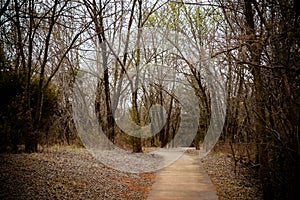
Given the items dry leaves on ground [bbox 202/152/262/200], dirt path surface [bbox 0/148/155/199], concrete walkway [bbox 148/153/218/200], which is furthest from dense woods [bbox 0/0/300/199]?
dirt path surface [bbox 0/148/155/199]

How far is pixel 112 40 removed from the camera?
12422mm

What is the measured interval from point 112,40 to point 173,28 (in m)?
3.29

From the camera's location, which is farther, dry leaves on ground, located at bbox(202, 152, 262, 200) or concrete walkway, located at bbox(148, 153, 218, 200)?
dry leaves on ground, located at bbox(202, 152, 262, 200)

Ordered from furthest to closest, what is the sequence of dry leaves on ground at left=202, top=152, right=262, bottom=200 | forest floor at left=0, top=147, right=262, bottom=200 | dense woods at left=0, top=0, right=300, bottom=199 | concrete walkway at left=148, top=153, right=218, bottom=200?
dry leaves on ground at left=202, top=152, right=262, bottom=200, concrete walkway at left=148, top=153, right=218, bottom=200, forest floor at left=0, top=147, right=262, bottom=200, dense woods at left=0, top=0, right=300, bottom=199

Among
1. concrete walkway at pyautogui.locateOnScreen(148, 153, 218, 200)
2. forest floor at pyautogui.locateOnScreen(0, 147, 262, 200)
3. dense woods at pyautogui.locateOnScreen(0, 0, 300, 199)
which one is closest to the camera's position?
dense woods at pyautogui.locateOnScreen(0, 0, 300, 199)

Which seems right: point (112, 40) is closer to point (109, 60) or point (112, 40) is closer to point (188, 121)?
point (109, 60)

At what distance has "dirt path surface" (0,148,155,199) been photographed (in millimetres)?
4105

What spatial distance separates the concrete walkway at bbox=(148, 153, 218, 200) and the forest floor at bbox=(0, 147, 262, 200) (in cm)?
17

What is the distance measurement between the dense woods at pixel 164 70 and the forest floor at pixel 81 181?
61 cm

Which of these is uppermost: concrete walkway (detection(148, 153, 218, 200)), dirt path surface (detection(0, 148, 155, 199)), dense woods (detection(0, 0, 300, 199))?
dense woods (detection(0, 0, 300, 199))

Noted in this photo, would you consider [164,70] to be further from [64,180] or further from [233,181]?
[64,180]

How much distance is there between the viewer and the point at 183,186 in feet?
20.0

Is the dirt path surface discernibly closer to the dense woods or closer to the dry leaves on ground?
the dense woods

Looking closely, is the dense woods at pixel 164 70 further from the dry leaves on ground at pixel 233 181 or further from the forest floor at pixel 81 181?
the forest floor at pixel 81 181
